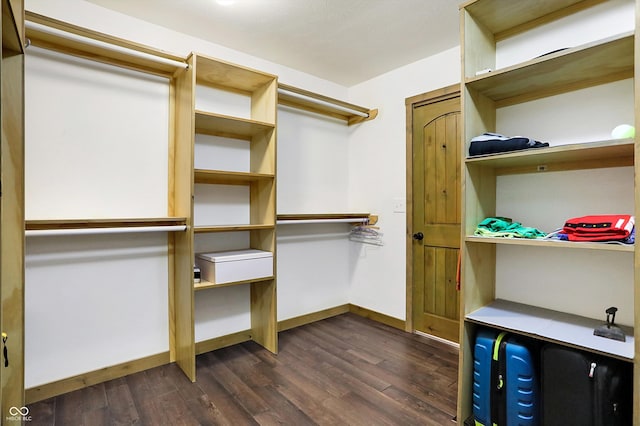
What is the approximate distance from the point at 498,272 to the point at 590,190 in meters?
0.70

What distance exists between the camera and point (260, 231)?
2.82 metres

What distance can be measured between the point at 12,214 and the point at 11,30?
667 mm

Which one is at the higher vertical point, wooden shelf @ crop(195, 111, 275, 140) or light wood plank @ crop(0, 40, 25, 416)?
wooden shelf @ crop(195, 111, 275, 140)

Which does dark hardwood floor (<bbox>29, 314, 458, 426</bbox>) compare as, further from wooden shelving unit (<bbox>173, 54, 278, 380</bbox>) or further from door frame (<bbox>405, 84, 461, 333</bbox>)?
door frame (<bbox>405, 84, 461, 333</bbox>)

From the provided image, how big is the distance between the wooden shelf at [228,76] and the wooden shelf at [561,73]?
1541mm

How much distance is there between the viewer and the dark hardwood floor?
6.26 ft

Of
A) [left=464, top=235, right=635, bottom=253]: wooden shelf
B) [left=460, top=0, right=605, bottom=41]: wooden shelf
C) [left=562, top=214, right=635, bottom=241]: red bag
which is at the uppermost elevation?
[left=460, top=0, right=605, bottom=41]: wooden shelf

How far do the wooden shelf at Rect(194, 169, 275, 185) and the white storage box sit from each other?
1.90 feet

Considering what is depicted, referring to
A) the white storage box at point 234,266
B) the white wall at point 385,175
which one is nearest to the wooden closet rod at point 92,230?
the white storage box at point 234,266

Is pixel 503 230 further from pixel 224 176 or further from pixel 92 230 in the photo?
pixel 92 230

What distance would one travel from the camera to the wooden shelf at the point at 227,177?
2416 millimetres

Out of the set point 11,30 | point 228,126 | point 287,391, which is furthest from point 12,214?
point 287,391

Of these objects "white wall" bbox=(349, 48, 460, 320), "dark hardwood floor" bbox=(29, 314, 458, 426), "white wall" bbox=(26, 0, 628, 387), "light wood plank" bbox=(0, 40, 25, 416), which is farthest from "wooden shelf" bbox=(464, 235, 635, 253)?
"light wood plank" bbox=(0, 40, 25, 416)

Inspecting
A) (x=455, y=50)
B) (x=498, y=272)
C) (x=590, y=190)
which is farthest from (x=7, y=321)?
(x=455, y=50)
